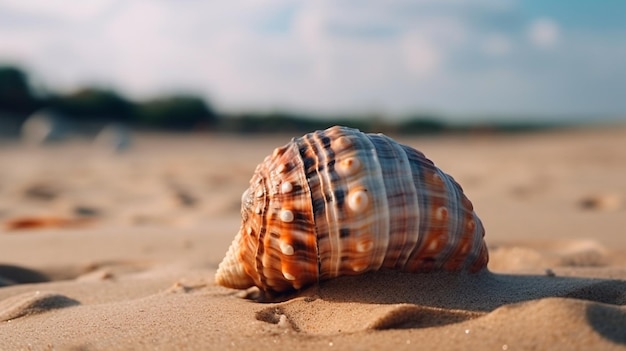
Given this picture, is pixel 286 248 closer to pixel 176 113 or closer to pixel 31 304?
pixel 31 304

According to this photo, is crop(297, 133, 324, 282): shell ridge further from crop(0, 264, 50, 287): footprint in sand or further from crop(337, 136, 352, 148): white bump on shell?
crop(0, 264, 50, 287): footprint in sand

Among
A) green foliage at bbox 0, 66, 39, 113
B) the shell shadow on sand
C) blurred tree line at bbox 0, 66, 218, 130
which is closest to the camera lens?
the shell shadow on sand

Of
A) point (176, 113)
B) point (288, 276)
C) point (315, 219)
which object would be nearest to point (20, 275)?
point (288, 276)

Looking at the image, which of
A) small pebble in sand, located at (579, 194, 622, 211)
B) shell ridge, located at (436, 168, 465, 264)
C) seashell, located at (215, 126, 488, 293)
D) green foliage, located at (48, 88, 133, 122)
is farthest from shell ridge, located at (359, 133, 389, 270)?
green foliage, located at (48, 88, 133, 122)

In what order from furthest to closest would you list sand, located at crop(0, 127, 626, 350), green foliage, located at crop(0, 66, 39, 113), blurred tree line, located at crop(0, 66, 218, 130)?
blurred tree line, located at crop(0, 66, 218, 130), green foliage, located at crop(0, 66, 39, 113), sand, located at crop(0, 127, 626, 350)

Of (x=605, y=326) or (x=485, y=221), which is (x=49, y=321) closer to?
(x=605, y=326)

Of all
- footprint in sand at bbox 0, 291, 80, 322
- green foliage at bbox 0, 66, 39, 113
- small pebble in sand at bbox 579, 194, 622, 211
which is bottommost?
small pebble in sand at bbox 579, 194, 622, 211
